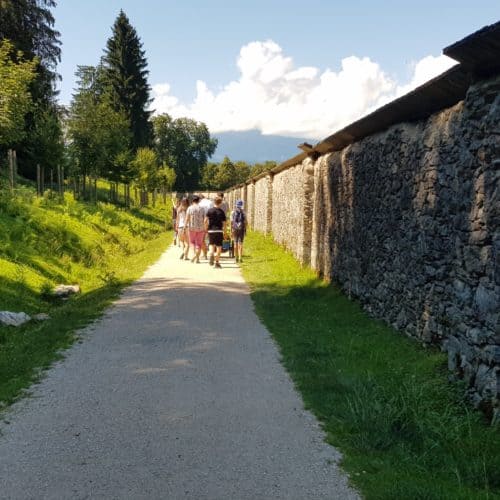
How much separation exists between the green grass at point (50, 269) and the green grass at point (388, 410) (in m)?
2.76

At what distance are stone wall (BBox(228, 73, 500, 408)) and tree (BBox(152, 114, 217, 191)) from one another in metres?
83.5

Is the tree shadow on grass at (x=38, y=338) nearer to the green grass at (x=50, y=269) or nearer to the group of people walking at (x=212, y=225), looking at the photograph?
the green grass at (x=50, y=269)

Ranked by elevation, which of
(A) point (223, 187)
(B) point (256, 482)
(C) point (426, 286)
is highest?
(A) point (223, 187)

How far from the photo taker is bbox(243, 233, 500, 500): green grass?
345 cm

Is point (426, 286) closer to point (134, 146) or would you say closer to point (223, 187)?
point (134, 146)

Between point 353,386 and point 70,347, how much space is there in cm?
337

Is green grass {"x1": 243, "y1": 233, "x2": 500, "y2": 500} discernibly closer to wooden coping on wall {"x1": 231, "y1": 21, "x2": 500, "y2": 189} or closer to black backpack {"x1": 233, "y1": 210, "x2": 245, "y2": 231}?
wooden coping on wall {"x1": 231, "y1": 21, "x2": 500, "y2": 189}

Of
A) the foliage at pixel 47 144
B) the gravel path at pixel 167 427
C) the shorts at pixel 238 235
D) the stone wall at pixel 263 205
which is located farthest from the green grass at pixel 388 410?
the foliage at pixel 47 144

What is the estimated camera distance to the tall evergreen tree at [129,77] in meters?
49.1

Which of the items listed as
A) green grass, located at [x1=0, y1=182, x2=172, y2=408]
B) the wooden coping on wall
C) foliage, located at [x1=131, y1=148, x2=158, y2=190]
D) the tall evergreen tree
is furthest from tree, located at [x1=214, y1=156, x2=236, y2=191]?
the wooden coping on wall

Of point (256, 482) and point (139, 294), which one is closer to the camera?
point (256, 482)

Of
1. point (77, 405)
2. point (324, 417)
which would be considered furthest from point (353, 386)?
point (77, 405)

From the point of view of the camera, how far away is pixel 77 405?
15.2ft

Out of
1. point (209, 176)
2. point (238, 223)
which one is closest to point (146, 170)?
point (238, 223)
